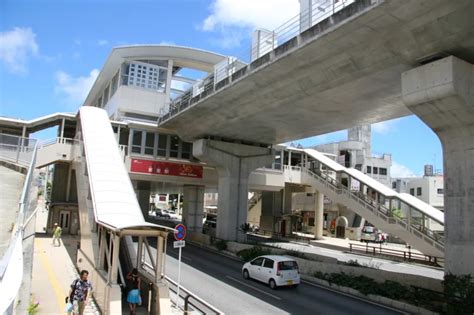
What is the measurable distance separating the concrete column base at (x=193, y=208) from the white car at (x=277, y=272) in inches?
832


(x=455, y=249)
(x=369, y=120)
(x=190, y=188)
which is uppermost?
(x=369, y=120)

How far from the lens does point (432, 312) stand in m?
14.3

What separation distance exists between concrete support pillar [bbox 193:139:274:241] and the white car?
530 inches

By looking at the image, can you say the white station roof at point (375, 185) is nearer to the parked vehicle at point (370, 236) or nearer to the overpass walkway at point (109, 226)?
the parked vehicle at point (370, 236)

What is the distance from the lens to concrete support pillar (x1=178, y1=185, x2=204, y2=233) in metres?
40.4

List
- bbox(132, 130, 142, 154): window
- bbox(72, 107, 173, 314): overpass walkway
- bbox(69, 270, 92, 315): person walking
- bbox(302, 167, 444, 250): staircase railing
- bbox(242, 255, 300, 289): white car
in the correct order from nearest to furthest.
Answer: bbox(69, 270, 92, 315): person walking
bbox(72, 107, 173, 314): overpass walkway
bbox(242, 255, 300, 289): white car
bbox(302, 167, 444, 250): staircase railing
bbox(132, 130, 142, 154): window

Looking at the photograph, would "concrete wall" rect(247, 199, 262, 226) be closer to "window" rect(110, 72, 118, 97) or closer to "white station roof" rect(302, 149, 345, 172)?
"white station roof" rect(302, 149, 345, 172)

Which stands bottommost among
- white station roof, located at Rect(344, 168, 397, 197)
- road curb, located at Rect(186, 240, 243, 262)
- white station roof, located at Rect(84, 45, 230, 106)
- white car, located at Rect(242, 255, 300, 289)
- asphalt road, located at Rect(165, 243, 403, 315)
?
asphalt road, located at Rect(165, 243, 403, 315)

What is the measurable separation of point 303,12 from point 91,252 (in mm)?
14009

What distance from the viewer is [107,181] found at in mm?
17609

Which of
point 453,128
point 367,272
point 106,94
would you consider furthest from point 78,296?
point 106,94

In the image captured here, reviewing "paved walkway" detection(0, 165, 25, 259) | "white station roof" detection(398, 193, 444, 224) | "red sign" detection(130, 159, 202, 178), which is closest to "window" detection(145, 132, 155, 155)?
"red sign" detection(130, 159, 202, 178)

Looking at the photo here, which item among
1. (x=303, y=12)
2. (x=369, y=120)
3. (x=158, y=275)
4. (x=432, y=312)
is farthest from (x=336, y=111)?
(x=158, y=275)

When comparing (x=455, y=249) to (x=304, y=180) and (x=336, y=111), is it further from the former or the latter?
(x=304, y=180)
